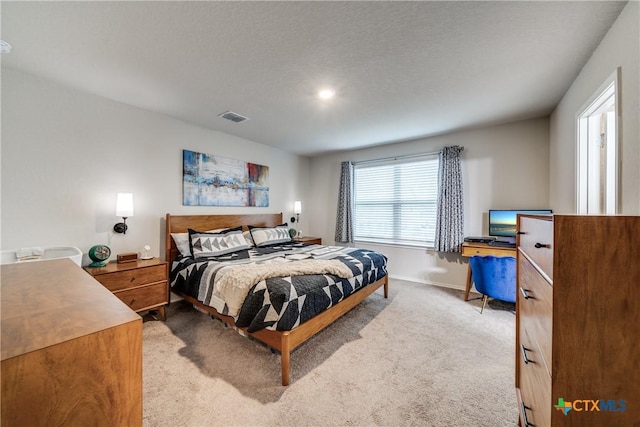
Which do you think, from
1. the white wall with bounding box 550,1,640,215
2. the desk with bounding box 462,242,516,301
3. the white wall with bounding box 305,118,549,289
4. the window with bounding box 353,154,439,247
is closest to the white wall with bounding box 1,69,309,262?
the window with bounding box 353,154,439,247

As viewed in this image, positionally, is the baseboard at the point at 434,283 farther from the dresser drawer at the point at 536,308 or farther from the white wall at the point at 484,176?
the dresser drawer at the point at 536,308

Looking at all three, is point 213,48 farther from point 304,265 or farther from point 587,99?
point 587,99

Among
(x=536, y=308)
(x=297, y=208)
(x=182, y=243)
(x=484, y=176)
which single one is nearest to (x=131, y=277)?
(x=182, y=243)

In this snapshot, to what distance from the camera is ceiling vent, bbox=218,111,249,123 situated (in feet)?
10.2

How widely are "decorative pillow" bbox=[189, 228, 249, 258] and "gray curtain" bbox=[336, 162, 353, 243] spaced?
6.84 ft

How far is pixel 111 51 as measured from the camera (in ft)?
6.31

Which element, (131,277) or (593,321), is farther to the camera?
(131,277)

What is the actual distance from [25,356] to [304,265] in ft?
6.57

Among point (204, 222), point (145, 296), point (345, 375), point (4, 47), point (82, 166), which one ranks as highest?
point (4, 47)

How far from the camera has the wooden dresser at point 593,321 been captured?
0.77 meters

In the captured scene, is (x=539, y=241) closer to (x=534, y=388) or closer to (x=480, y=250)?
(x=534, y=388)

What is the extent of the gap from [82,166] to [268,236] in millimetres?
2307

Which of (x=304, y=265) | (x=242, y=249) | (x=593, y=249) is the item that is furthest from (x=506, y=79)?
(x=242, y=249)

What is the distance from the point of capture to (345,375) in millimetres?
1889
